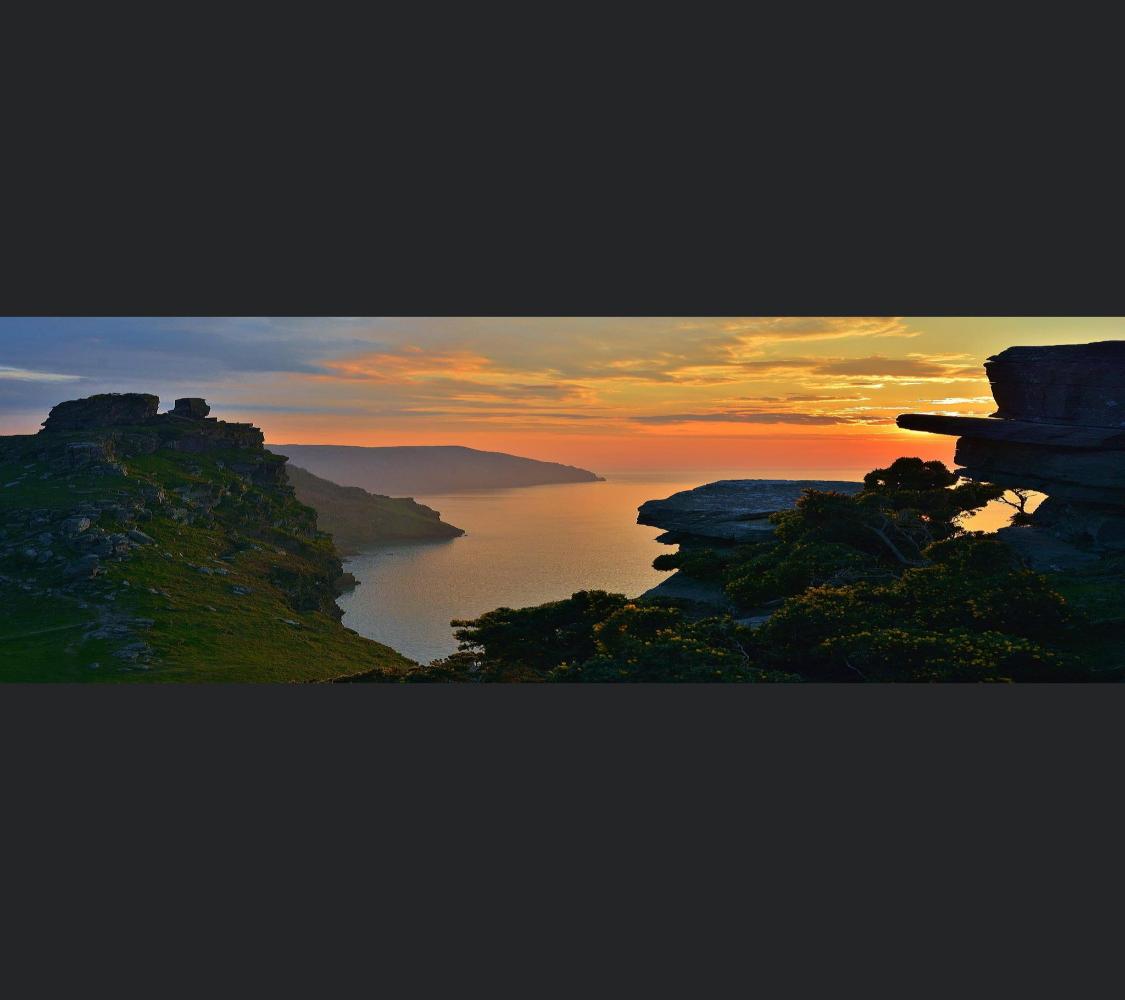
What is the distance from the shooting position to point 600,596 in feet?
61.8

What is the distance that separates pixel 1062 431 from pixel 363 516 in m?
42.8

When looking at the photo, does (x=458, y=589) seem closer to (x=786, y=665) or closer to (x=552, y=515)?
(x=552, y=515)

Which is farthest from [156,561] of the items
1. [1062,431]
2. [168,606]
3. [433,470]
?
[1062,431]

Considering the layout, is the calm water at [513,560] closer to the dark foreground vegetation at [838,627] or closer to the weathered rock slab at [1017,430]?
the dark foreground vegetation at [838,627]

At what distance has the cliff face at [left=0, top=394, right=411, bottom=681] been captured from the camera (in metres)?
19.1

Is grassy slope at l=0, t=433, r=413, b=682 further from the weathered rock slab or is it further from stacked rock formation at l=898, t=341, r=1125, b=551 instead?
stacked rock formation at l=898, t=341, r=1125, b=551

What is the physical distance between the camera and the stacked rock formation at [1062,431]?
1920cm

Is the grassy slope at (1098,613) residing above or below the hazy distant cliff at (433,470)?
below

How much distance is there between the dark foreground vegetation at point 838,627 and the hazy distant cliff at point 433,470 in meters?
12.3

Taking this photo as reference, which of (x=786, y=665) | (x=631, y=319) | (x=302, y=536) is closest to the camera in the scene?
(x=786, y=665)

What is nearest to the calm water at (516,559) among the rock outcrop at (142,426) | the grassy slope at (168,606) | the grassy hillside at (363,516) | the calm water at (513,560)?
the calm water at (513,560)

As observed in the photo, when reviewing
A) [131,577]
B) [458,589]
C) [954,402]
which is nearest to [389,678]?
[458,589]

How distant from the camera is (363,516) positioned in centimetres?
5284

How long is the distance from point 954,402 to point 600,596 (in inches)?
458
